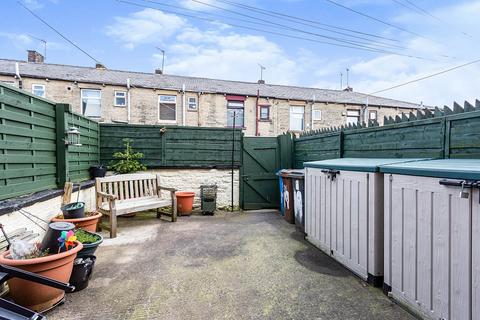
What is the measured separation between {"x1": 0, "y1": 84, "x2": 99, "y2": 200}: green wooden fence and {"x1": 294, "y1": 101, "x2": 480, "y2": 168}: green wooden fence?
498cm

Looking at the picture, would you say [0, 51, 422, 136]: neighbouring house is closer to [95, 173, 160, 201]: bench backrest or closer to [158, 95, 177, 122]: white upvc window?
[158, 95, 177, 122]: white upvc window

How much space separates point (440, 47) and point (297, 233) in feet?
44.7

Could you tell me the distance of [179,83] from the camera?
49.6ft

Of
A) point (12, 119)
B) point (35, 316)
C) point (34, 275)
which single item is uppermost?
point (12, 119)

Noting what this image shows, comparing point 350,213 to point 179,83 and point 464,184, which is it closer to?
point 464,184

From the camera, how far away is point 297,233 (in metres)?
4.87

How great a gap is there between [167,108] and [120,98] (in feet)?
7.84

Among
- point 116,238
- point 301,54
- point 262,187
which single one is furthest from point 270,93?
point 116,238

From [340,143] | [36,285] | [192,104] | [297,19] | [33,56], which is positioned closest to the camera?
[36,285]

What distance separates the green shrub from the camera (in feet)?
20.5

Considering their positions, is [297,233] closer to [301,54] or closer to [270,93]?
[301,54]

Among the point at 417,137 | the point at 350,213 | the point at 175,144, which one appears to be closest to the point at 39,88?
the point at 175,144

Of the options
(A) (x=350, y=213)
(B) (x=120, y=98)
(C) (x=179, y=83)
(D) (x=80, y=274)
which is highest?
(C) (x=179, y=83)

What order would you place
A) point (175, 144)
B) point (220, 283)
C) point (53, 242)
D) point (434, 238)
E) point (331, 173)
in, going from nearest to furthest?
1. point (434, 238)
2. point (53, 242)
3. point (220, 283)
4. point (331, 173)
5. point (175, 144)
